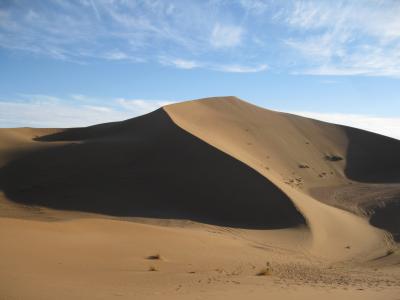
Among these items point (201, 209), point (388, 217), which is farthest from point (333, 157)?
point (201, 209)

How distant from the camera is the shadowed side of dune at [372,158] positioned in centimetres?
3644

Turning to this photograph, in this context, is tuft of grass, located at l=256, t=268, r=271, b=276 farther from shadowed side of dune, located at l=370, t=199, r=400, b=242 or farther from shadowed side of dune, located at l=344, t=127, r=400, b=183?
shadowed side of dune, located at l=344, t=127, r=400, b=183

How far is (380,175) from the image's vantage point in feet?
121

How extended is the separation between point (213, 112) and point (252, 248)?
28018mm

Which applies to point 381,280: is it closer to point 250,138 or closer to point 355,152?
point 250,138

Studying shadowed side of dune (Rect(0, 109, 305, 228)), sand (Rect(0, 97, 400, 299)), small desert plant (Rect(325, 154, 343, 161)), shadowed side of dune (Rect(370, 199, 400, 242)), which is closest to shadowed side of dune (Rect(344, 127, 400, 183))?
sand (Rect(0, 97, 400, 299))

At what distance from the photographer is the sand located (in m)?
9.90

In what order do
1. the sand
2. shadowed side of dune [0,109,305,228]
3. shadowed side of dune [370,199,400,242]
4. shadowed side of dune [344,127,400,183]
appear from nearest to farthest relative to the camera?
the sand, shadowed side of dune [0,109,305,228], shadowed side of dune [370,199,400,242], shadowed side of dune [344,127,400,183]

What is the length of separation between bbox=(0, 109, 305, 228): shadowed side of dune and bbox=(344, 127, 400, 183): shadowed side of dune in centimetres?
1429

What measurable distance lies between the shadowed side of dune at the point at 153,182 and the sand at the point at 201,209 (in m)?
0.10

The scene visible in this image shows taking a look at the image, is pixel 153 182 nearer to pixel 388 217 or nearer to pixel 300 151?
pixel 388 217

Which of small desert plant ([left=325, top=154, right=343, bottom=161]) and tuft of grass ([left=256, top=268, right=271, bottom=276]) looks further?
small desert plant ([left=325, top=154, right=343, bottom=161])

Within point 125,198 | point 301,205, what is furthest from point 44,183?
point 301,205

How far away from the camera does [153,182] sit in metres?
26.2
